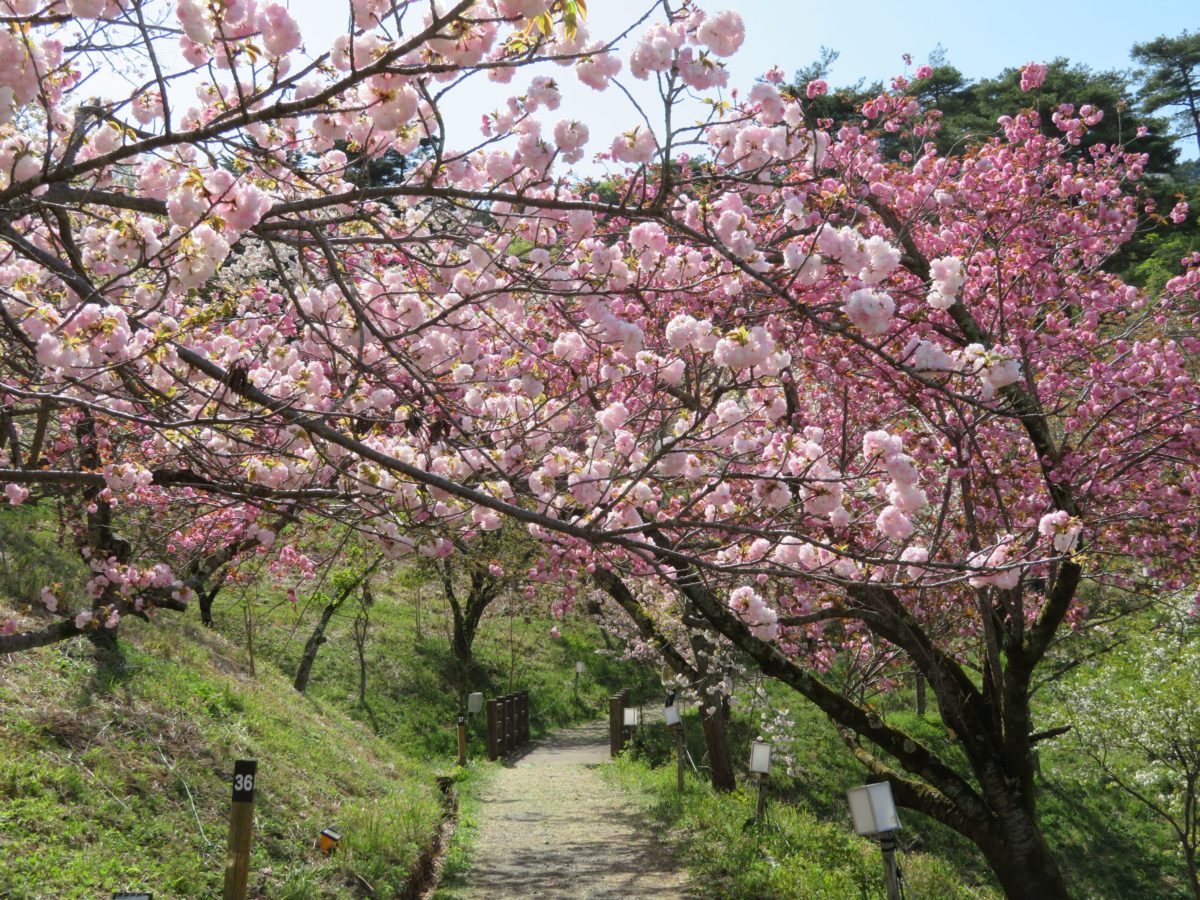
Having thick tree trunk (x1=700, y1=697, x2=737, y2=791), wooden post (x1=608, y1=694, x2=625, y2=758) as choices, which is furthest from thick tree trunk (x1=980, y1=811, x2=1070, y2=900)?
wooden post (x1=608, y1=694, x2=625, y2=758)

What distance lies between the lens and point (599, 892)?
7805 mm

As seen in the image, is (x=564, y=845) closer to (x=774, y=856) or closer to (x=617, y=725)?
(x=774, y=856)

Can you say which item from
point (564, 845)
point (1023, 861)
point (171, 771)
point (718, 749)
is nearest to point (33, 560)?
point (171, 771)

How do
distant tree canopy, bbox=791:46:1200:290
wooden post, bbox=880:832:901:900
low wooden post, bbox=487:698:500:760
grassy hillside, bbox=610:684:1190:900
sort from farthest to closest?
distant tree canopy, bbox=791:46:1200:290 < low wooden post, bbox=487:698:500:760 < grassy hillside, bbox=610:684:1190:900 < wooden post, bbox=880:832:901:900

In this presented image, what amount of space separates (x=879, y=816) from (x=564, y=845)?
16.5ft

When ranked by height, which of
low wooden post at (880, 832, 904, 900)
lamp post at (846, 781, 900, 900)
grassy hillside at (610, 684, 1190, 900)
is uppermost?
lamp post at (846, 781, 900, 900)

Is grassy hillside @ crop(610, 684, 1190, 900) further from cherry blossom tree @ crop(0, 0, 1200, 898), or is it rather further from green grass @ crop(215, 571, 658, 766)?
green grass @ crop(215, 571, 658, 766)

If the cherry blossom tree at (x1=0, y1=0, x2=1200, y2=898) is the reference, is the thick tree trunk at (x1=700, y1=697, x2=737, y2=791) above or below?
below

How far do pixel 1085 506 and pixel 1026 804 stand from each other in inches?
83.0

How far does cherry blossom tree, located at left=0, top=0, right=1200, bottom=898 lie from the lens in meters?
2.87

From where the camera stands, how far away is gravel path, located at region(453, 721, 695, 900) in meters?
7.97

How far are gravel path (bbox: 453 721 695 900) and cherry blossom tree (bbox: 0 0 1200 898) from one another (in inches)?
96.4

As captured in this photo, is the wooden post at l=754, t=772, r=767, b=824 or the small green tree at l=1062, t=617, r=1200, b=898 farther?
the small green tree at l=1062, t=617, r=1200, b=898

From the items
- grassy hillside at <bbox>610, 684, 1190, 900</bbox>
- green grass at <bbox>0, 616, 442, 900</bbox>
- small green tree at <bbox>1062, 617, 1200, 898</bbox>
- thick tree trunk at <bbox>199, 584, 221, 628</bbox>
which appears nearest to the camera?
green grass at <bbox>0, 616, 442, 900</bbox>
